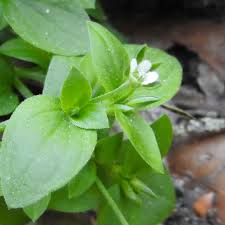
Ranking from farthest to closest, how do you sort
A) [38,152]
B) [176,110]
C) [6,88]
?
[176,110]
[6,88]
[38,152]

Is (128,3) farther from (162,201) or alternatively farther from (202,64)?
(162,201)

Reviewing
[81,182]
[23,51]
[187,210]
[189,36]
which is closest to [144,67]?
[81,182]

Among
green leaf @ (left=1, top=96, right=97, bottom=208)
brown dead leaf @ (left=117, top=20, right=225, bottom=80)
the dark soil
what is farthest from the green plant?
brown dead leaf @ (left=117, top=20, right=225, bottom=80)

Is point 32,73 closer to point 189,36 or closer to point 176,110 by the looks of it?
point 176,110

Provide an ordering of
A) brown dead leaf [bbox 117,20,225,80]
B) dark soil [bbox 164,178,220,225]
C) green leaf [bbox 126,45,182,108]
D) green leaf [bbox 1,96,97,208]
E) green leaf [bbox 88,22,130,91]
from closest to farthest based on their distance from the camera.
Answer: green leaf [bbox 1,96,97,208] → green leaf [bbox 88,22,130,91] → green leaf [bbox 126,45,182,108] → dark soil [bbox 164,178,220,225] → brown dead leaf [bbox 117,20,225,80]

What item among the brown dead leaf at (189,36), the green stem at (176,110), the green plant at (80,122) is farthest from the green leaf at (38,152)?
the brown dead leaf at (189,36)

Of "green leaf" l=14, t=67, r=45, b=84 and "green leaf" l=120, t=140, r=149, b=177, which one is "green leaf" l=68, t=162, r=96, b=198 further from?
"green leaf" l=14, t=67, r=45, b=84

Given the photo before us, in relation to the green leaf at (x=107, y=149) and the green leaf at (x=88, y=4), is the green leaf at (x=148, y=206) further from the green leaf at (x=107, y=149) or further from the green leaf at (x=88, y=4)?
the green leaf at (x=88, y=4)
